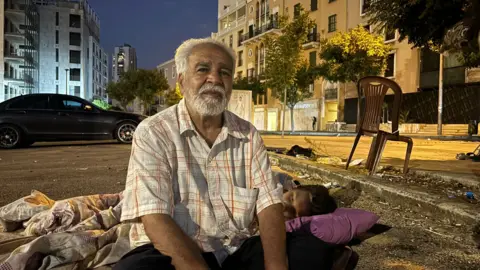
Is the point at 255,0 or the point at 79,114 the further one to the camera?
the point at 255,0

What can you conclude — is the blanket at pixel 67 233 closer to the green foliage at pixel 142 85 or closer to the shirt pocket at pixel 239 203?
the shirt pocket at pixel 239 203

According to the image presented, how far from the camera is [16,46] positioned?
37469 millimetres

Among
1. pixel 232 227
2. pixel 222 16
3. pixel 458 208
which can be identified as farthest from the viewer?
pixel 222 16

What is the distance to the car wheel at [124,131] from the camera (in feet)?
37.9

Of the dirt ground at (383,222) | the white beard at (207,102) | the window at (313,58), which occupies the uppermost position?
the window at (313,58)

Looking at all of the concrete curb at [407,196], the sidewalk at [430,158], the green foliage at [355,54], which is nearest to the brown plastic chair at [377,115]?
the concrete curb at [407,196]

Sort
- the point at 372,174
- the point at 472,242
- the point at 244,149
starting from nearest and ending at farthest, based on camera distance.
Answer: the point at 244,149
the point at 472,242
the point at 372,174

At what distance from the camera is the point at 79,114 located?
1098cm

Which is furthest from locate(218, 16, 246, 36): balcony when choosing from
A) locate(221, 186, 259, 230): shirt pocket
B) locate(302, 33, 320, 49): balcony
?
locate(221, 186, 259, 230): shirt pocket

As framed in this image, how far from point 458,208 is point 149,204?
8.82 ft

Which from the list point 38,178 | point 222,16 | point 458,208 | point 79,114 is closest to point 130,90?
point 222,16

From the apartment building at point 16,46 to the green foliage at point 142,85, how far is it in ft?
35.7

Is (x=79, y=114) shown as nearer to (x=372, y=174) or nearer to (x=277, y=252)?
(x=372, y=174)

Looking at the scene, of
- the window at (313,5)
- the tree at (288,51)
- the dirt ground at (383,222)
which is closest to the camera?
the dirt ground at (383,222)
